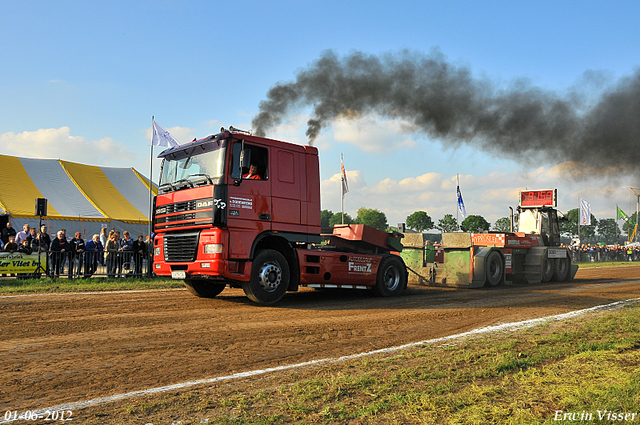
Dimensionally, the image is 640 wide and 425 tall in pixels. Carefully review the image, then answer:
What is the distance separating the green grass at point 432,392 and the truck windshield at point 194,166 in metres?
5.39

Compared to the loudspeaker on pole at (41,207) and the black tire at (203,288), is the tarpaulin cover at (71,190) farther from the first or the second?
the black tire at (203,288)

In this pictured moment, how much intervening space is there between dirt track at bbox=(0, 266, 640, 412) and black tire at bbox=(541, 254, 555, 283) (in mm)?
5992

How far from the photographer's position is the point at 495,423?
12.5ft

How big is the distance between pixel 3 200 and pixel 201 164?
55.5 feet

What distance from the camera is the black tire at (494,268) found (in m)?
16.8

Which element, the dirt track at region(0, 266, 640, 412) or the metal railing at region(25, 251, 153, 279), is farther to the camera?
the metal railing at region(25, 251, 153, 279)

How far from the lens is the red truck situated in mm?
9664

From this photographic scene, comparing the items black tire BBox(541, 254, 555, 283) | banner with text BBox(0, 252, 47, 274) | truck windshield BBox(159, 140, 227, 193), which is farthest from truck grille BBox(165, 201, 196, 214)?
black tire BBox(541, 254, 555, 283)

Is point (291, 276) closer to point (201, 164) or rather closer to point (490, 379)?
point (201, 164)

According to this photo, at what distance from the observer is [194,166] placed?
1024 cm

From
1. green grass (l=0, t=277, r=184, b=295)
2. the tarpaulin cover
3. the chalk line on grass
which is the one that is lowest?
the chalk line on grass

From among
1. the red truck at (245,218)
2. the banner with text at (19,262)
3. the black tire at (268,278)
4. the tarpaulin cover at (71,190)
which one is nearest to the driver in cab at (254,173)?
the red truck at (245,218)

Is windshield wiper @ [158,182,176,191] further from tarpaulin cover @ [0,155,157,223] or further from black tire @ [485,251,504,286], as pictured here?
tarpaulin cover @ [0,155,157,223]

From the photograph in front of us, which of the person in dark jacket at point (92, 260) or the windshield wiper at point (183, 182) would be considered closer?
the windshield wiper at point (183, 182)
